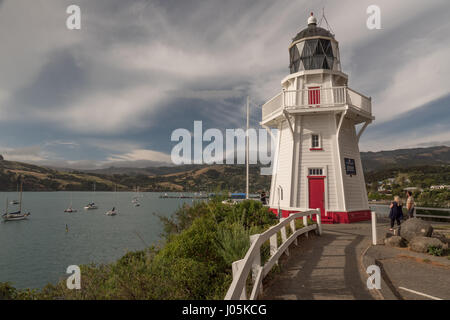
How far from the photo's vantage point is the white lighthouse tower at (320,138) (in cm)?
1644

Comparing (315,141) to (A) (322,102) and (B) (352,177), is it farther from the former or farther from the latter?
(B) (352,177)

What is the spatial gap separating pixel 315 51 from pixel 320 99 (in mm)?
4355

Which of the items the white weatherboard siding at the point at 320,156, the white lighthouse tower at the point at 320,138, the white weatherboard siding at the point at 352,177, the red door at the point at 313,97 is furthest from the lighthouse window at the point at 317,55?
the white weatherboard siding at the point at 352,177

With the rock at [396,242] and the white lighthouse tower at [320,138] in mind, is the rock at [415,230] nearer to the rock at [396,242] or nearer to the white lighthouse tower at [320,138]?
the rock at [396,242]

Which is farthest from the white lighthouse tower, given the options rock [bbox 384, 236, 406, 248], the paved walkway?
the paved walkway

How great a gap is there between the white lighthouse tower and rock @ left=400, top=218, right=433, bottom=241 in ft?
19.9

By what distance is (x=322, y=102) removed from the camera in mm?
17094

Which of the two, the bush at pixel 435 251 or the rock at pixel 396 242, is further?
the rock at pixel 396 242

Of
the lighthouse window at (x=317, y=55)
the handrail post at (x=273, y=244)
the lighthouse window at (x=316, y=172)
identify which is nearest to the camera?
the handrail post at (x=273, y=244)

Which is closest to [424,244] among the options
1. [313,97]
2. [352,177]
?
[352,177]

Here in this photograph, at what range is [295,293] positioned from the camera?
195 inches

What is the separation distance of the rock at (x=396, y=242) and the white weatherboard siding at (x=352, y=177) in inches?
266
